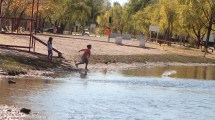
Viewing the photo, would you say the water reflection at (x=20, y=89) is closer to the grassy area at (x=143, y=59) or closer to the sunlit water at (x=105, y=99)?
the sunlit water at (x=105, y=99)

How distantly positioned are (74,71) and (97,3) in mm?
103013

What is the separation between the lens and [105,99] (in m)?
21.0

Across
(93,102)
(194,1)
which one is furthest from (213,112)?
(194,1)

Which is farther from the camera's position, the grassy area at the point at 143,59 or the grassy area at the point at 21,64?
the grassy area at the point at 143,59

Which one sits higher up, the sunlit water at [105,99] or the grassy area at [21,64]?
the grassy area at [21,64]

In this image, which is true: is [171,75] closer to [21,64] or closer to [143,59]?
[21,64]

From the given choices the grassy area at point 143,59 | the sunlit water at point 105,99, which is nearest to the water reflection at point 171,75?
the grassy area at point 143,59

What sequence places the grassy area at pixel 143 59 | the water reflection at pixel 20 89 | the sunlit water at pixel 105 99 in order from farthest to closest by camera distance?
the grassy area at pixel 143 59 → the water reflection at pixel 20 89 → the sunlit water at pixel 105 99

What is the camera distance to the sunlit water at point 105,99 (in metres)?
17.1

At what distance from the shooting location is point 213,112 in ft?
65.9

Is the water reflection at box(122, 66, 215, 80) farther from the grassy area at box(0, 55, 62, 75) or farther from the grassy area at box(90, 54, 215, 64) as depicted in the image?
the grassy area at box(0, 55, 62, 75)

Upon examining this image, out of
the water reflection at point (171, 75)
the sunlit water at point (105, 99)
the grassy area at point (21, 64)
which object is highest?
the grassy area at point (21, 64)

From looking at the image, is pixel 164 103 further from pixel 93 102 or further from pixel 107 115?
pixel 107 115

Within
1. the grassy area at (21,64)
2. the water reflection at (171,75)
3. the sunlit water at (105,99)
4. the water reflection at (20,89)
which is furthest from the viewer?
the water reflection at (171,75)
